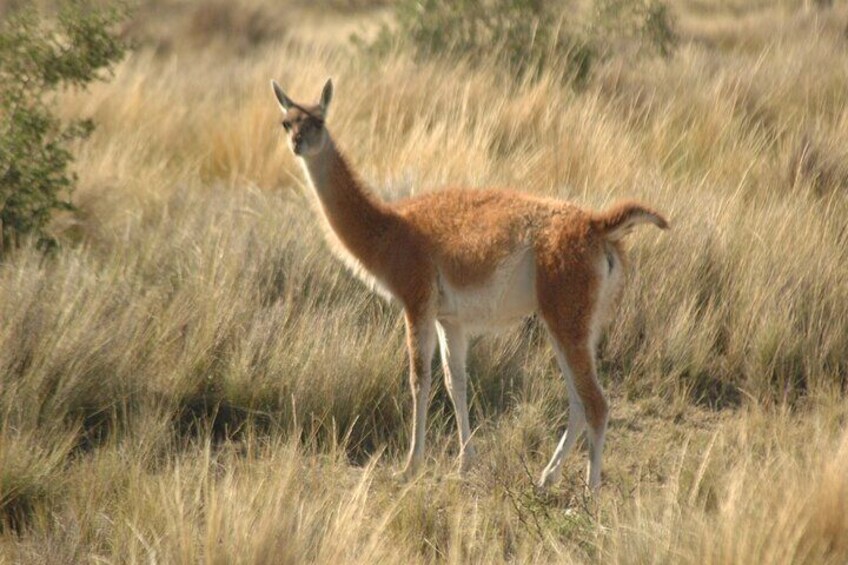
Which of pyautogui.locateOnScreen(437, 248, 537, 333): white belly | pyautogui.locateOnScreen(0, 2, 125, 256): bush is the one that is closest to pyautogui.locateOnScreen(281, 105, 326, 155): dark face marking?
pyautogui.locateOnScreen(437, 248, 537, 333): white belly

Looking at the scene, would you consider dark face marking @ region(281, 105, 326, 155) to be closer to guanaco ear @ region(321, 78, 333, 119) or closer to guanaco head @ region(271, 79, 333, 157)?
guanaco head @ region(271, 79, 333, 157)

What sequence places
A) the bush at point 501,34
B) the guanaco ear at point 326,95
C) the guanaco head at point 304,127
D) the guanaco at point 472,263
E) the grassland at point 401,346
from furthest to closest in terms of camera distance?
the bush at point 501,34 → the guanaco ear at point 326,95 → the guanaco head at point 304,127 → the guanaco at point 472,263 → the grassland at point 401,346

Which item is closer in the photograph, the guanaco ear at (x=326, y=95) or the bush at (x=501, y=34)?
the guanaco ear at (x=326, y=95)

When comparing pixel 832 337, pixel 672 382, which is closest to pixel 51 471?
pixel 672 382

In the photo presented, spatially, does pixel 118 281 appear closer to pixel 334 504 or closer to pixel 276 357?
pixel 276 357

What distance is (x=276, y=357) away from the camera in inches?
265

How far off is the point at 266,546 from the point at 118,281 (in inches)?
121

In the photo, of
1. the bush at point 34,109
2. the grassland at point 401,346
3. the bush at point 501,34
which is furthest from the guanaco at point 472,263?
the bush at point 501,34

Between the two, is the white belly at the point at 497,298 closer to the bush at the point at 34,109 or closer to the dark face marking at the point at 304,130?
the dark face marking at the point at 304,130

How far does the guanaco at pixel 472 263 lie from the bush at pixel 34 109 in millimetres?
2401

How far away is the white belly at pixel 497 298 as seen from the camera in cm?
589

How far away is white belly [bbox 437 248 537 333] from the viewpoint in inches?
232

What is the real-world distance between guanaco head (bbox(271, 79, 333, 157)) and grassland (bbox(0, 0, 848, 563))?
113cm

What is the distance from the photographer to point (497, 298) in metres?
5.95
